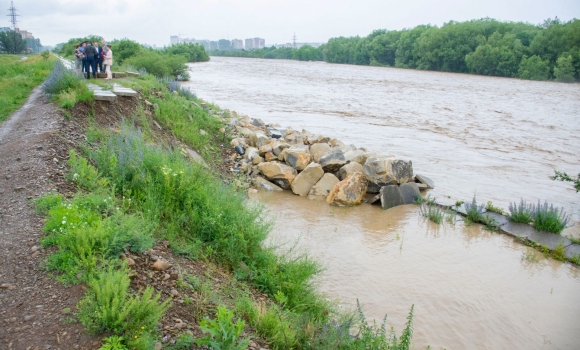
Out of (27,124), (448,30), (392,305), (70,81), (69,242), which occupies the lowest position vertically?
(392,305)

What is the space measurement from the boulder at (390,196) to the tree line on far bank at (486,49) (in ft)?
142

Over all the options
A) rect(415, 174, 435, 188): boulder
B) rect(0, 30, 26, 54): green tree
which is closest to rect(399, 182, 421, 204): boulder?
rect(415, 174, 435, 188): boulder

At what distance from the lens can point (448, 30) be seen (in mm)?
61906

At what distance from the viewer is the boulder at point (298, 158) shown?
12.2 metres

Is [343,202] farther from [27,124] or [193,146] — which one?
[27,124]

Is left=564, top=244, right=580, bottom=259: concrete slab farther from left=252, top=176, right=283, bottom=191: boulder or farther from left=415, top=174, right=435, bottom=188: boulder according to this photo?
left=252, top=176, right=283, bottom=191: boulder

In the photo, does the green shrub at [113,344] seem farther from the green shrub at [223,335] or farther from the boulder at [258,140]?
the boulder at [258,140]

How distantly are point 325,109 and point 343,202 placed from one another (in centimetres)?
1595

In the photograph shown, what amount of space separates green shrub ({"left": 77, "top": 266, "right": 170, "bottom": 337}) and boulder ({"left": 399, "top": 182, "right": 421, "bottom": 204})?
28.7 feet

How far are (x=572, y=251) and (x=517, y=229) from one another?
1205mm

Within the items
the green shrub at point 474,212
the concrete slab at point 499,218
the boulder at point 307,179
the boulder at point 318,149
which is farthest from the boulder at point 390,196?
the boulder at point 318,149

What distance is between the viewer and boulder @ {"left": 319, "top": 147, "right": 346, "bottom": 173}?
12242mm

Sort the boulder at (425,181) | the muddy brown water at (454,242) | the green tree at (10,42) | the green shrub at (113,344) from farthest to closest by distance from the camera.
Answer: the green tree at (10,42) → the boulder at (425,181) → the muddy brown water at (454,242) → the green shrub at (113,344)

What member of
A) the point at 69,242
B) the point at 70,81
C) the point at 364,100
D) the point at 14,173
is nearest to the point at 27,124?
the point at 70,81
